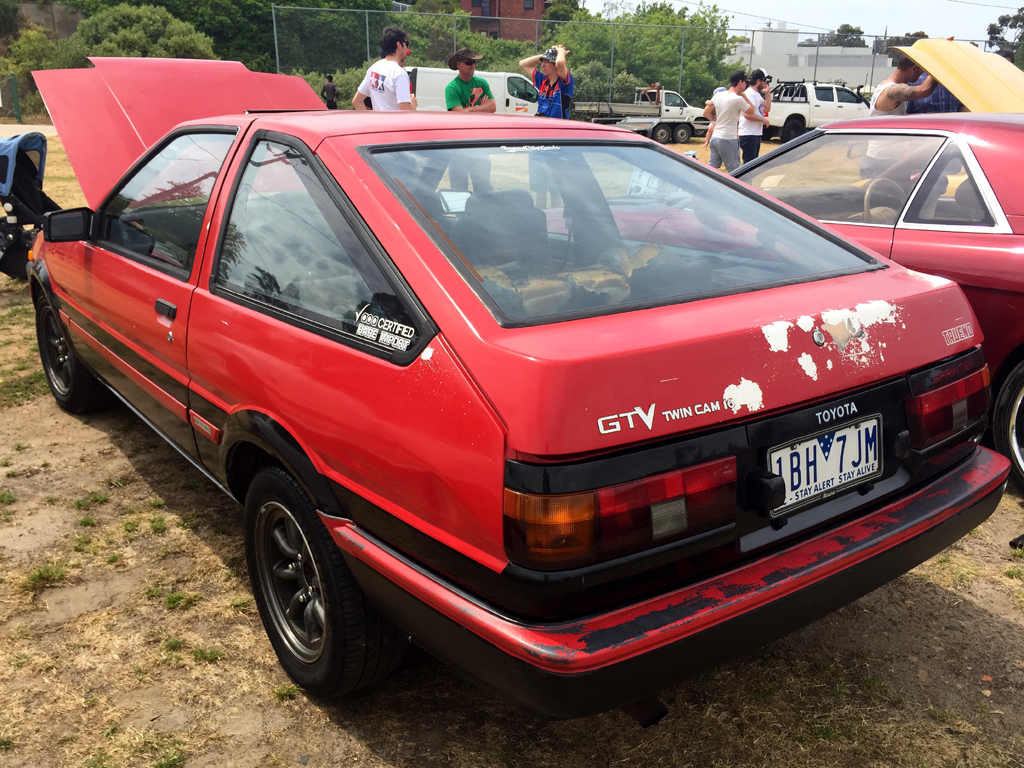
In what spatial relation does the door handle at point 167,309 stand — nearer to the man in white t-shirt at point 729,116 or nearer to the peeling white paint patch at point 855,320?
the peeling white paint patch at point 855,320

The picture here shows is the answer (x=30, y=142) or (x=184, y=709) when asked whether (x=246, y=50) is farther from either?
(x=184, y=709)

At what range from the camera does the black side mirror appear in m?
3.16

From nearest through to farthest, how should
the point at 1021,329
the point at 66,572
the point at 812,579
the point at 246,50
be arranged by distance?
the point at 812,579
the point at 66,572
the point at 1021,329
the point at 246,50

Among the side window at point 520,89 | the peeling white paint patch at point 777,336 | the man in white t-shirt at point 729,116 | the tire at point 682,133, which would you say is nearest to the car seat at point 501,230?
the peeling white paint patch at point 777,336

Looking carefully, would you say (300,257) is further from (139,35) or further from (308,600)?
(139,35)

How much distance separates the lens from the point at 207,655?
248 centimetres

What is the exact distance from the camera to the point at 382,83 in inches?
278

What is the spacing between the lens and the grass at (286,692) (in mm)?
2310

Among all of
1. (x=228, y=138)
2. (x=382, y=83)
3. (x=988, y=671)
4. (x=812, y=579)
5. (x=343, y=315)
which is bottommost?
(x=988, y=671)

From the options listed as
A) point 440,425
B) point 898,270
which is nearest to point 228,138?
point 440,425

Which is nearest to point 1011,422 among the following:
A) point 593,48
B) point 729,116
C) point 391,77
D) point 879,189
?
point 879,189

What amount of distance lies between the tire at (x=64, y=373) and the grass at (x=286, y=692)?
7.94 ft

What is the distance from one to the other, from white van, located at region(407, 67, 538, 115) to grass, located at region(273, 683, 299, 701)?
62.3ft

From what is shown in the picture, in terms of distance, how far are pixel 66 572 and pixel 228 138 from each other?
1664 mm
